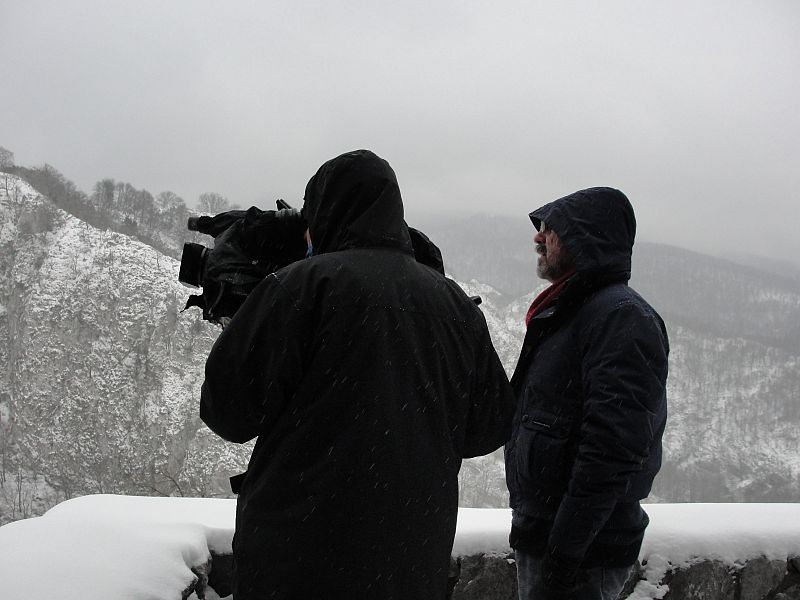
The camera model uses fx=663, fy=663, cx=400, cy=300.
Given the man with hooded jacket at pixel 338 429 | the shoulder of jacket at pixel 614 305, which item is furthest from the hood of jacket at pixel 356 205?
the shoulder of jacket at pixel 614 305

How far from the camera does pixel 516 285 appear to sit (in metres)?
125

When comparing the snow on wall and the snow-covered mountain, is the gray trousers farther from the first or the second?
the snow-covered mountain

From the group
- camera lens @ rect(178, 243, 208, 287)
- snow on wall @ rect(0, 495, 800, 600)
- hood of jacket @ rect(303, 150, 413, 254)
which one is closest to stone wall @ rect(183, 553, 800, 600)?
snow on wall @ rect(0, 495, 800, 600)

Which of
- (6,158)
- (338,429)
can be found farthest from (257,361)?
(6,158)

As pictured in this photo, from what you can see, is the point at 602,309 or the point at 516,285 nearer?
the point at 602,309

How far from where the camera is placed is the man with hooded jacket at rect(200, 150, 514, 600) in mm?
1339

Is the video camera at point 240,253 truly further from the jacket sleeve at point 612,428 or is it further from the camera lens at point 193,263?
the jacket sleeve at point 612,428

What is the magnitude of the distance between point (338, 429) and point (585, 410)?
0.80 meters

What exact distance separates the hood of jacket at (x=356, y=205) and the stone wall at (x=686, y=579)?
5.10 ft

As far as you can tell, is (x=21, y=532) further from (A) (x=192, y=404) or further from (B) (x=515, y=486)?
(A) (x=192, y=404)

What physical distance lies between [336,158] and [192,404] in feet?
197

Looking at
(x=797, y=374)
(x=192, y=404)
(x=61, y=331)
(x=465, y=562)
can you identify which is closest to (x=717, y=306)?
(x=797, y=374)

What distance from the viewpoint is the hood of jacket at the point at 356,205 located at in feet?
4.96

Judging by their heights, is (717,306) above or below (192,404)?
above
